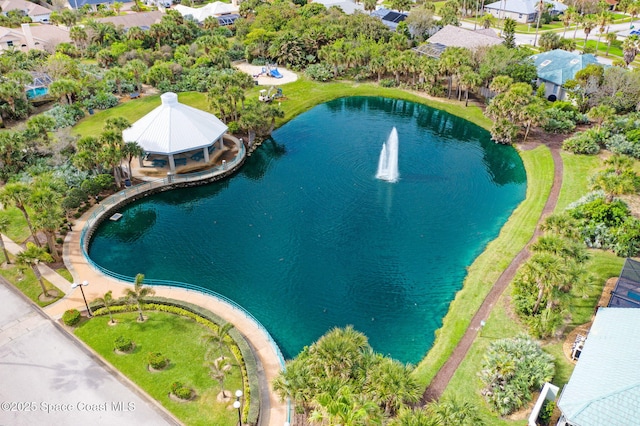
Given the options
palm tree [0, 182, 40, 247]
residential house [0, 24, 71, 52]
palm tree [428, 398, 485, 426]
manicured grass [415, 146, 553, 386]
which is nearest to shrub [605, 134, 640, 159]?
manicured grass [415, 146, 553, 386]

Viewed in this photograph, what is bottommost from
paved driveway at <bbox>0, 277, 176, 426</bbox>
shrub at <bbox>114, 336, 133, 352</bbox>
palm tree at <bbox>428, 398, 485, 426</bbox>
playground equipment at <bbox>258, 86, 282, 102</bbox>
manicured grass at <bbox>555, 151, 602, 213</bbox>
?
paved driveway at <bbox>0, 277, 176, 426</bbox>

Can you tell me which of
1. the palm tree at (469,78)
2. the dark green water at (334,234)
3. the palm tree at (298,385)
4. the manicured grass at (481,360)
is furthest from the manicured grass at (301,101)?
the palm tree at (298,385)

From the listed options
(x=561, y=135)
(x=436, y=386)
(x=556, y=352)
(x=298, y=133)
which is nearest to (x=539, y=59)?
(x=561, y=135)

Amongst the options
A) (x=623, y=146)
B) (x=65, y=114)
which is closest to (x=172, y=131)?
(x=65, y=114)

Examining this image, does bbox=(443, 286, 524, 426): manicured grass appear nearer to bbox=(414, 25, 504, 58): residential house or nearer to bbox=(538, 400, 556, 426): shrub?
bbox=(538, 400, 556, 426): shrub

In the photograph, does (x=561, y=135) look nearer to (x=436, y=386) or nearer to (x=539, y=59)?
(x=539, y=59)

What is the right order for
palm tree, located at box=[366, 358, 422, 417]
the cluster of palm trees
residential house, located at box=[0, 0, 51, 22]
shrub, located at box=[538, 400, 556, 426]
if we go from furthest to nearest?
residential house, located at box=[0, 0, 51, 22] → shrub, located at box=[538, 400, 556, 426] → palm tree, located at box=[366, 358, 422, 417] → the cluster of palm trees

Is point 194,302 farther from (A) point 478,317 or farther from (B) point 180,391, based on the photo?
(A) point 478,317
